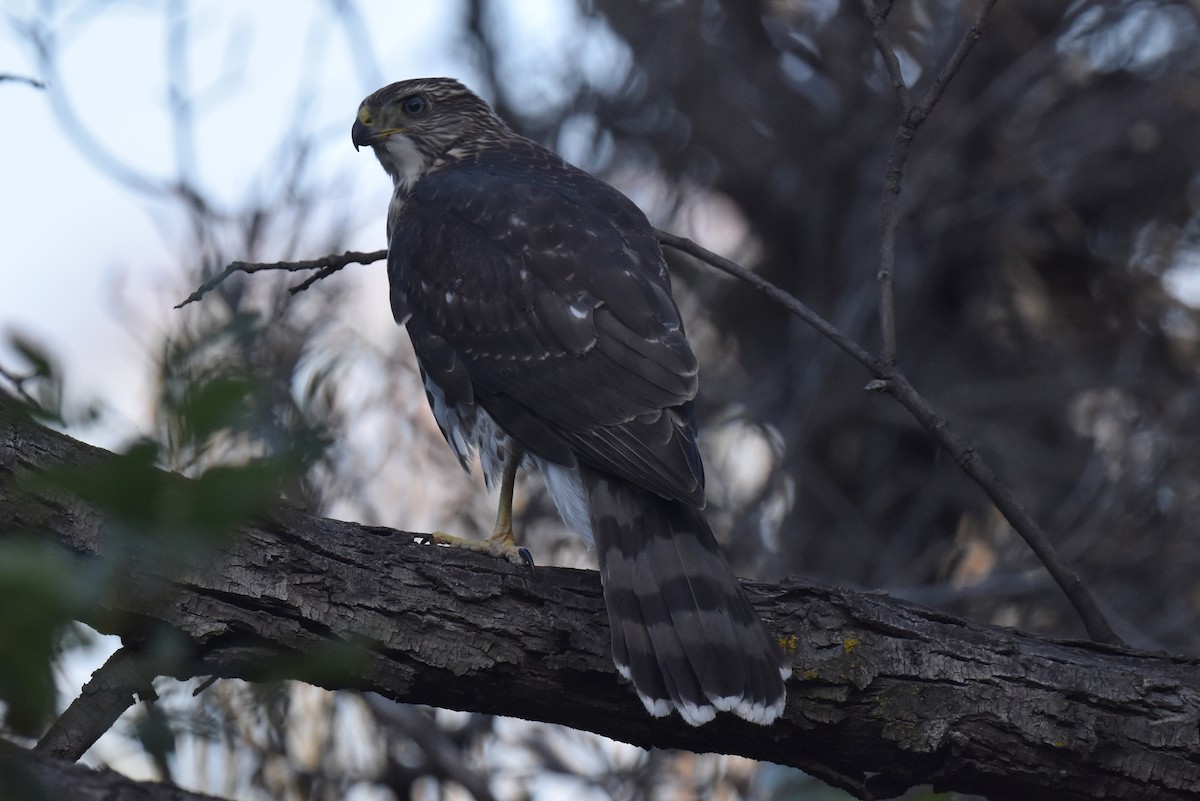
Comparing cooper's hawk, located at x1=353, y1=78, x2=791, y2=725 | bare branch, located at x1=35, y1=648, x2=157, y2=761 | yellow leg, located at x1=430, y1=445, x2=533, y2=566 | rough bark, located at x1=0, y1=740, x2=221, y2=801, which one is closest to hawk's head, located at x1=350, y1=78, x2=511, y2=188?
cooper's hawk, located at x1=353, y1=78, x2=791, y2=725

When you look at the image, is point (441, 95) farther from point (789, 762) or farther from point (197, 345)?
point (197, 345)

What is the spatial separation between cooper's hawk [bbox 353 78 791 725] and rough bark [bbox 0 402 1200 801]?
114mm

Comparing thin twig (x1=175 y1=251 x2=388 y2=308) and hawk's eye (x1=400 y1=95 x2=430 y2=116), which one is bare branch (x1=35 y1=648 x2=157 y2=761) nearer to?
thin twig (x1=175 y1=251 x2=388 y2=308)

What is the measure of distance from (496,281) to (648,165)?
11.4ft

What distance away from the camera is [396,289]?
12.1 feet

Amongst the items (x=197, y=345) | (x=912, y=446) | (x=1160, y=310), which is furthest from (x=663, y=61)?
(x=197, y=345)

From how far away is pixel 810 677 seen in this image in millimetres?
2604

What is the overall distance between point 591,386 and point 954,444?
2.88 feet

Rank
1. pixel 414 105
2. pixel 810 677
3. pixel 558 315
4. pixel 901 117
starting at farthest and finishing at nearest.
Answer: pixel 414 105
pixel 558 315
pixel 901 117
pixel 810 677

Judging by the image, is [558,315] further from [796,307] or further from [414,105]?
[414,105]

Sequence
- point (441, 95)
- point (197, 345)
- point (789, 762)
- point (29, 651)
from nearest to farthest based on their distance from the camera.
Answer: point (29, 651), point (197, 345), point (789, 762), point (441, 95)

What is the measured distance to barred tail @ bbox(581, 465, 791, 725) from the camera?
8.27 feet

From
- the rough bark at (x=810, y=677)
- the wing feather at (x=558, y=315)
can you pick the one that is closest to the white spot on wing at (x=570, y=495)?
the wing feather at (x=558, y=315)

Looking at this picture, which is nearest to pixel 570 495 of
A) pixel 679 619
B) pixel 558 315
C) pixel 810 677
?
pixel 558 315
